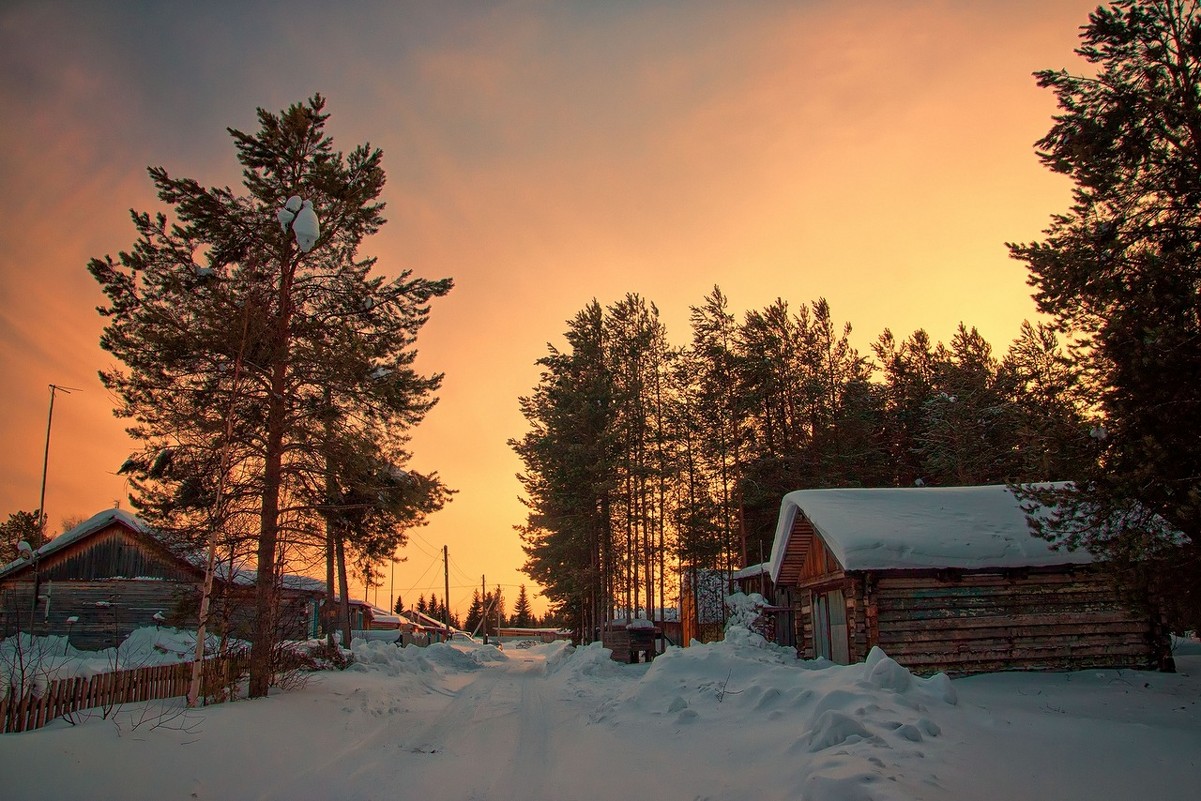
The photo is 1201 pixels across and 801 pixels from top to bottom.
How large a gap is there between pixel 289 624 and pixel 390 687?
392 cm

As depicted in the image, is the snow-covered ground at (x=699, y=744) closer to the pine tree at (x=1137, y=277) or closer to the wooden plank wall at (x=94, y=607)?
the pine tree at (x=1137, y=277)

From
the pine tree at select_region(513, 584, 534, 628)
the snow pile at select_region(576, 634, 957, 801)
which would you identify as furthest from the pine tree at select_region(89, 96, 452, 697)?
the pine tree at select_region(513, 584, 534, 628)

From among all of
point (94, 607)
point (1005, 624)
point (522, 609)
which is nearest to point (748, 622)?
point (1005, 624)

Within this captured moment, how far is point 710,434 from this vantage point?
30750 mm

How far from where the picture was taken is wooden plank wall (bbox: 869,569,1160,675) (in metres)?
14.6

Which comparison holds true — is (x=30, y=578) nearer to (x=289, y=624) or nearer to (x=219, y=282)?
(x=289, y=624)

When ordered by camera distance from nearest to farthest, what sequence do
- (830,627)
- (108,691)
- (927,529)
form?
1. (108,691)
2. (927,529)
3. (830,627)

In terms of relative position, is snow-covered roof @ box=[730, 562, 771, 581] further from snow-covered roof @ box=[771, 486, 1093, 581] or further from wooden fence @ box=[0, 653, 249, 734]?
wooden fence @ box=[0, 653, 249, 734]

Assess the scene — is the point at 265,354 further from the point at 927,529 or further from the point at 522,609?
the point at 522,609

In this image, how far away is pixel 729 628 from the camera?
22641mm

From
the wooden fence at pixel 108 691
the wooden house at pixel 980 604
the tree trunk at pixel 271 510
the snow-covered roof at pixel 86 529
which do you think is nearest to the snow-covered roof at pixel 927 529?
the wooden house at pixel 980 604

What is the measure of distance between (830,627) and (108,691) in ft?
53.3

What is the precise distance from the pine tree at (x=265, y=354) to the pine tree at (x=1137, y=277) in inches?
511

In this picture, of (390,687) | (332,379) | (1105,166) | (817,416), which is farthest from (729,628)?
(1105,166)
